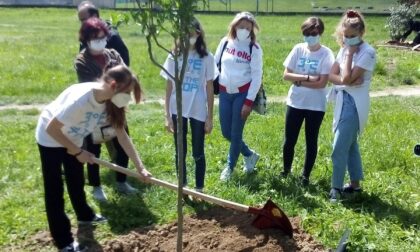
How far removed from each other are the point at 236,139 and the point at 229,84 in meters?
0.55

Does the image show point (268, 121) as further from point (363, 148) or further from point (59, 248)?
point (59, 248)

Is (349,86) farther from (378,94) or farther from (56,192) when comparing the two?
(378,94)

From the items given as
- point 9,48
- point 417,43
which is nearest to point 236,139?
point 9,48

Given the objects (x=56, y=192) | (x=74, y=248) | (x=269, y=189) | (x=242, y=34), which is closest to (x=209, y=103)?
(x=242, y=34)

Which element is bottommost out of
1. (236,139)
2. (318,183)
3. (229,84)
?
(318,183)

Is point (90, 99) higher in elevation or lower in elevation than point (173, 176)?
higher

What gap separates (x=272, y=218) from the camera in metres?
4.66

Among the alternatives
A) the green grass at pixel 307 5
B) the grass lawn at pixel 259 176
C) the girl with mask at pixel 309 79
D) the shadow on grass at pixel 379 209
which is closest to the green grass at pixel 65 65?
the grass lawn at pixel 259 176

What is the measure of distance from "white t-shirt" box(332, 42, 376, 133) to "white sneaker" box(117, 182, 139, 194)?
1.96 meters

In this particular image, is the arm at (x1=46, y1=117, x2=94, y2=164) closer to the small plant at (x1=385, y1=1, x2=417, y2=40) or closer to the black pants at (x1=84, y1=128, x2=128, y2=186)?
the black pants at (x1=84, y1=128, x2=128, y2=186)

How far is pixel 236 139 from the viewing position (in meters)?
5.97

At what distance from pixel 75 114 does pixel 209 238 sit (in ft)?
4.62

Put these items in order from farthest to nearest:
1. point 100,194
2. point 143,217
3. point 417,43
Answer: point 417,43 < point 100,194 < point 143,217

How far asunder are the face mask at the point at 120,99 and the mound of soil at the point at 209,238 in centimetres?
112
